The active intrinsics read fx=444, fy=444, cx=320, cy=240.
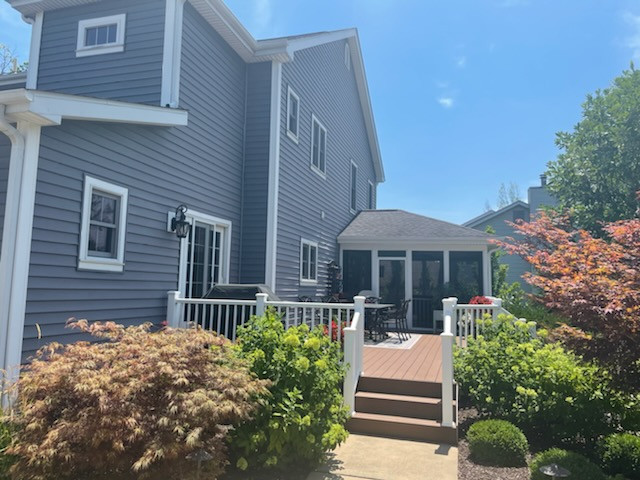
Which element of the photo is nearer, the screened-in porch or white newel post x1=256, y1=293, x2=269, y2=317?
white newel post x1=256, y1=293, x2=269, y2=317

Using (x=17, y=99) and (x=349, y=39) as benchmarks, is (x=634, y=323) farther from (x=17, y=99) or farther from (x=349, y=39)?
(x=349, y=39)

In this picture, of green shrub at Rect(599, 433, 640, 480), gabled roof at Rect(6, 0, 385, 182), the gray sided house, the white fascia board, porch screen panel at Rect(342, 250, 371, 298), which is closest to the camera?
green shrub at Rect(599, 433, 640, 480)

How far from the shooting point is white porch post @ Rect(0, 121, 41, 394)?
4.32m

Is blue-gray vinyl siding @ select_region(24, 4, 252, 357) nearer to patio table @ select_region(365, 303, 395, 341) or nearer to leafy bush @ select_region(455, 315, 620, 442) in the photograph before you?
patio table @ select_region(365, 303, 395, 341)

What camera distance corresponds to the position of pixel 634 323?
3.23m

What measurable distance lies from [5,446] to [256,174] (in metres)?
6.61

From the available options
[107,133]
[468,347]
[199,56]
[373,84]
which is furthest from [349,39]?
[468,347]

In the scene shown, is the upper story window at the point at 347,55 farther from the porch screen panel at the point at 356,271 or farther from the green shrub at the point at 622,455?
the green shrub at the point at 622,455

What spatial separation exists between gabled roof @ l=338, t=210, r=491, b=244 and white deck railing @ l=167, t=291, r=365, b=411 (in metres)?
6.14

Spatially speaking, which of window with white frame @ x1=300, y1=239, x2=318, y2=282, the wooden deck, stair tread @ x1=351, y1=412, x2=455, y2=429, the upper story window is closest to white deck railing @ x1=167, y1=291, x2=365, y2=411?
stair tread @ x1=351, y1=412, x2=455, y2=429

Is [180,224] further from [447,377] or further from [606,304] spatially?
[606,304]

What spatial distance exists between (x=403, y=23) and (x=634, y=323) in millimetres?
12002

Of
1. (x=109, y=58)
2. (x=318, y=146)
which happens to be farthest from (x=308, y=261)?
(x=109, y=58)

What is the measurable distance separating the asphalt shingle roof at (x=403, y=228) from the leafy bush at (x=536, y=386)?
7.03 m
